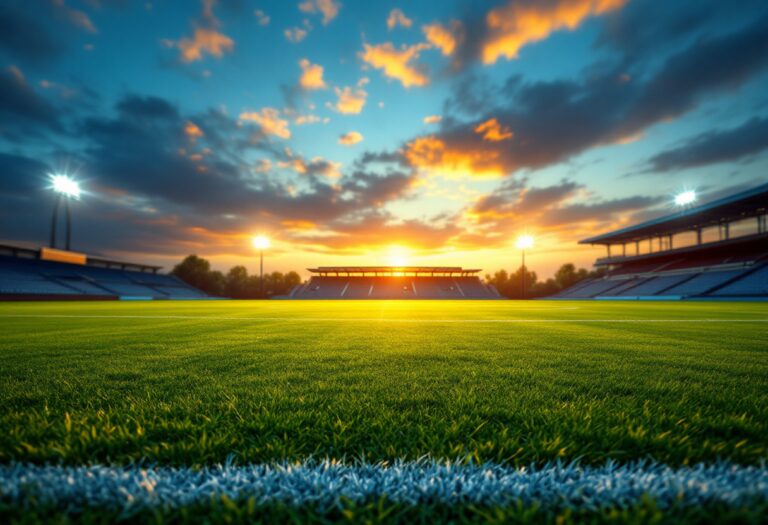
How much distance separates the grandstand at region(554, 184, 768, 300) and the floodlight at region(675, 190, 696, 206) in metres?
4.81

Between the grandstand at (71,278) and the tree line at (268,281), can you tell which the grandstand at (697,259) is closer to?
the tree line at (268,281)

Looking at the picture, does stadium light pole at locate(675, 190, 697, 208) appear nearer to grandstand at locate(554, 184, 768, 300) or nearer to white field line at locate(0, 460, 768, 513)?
grandstand at locate(554, 184, 768, 300)

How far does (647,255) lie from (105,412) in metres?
46.5

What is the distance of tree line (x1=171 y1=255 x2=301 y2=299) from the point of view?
51531 mm

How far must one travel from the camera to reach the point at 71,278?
3016 centimetres

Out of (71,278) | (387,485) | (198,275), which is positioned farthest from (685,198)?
(198,275)

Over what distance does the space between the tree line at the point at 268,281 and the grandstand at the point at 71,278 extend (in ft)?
33.8

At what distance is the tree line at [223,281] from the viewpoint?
51531mm

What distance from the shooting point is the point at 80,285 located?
29094mm

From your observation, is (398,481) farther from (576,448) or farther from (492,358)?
(492,358)

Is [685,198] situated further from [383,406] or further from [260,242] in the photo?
[260,242]

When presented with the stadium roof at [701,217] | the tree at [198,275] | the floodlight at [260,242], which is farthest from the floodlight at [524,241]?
the tree at [198,275]

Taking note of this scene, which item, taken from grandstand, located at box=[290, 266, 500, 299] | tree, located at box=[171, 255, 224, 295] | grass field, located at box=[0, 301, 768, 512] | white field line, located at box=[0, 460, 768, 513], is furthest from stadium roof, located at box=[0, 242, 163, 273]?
white field line, located at box=[0, 460, 768, 513]

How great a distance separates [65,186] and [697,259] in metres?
64.5
